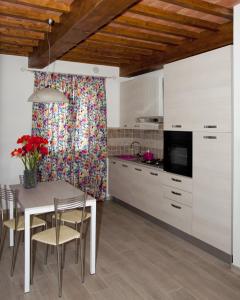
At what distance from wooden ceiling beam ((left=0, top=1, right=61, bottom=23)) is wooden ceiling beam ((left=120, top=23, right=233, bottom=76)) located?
183 cm

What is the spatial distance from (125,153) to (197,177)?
2.57 m

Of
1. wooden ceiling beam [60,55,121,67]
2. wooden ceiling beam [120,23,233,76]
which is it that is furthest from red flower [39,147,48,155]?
wooden ceiling beam [120,23,233,76]

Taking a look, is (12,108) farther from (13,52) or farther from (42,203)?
(42,203)

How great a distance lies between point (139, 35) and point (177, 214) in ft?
7.94

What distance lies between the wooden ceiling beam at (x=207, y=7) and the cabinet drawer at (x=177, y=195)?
208 cm

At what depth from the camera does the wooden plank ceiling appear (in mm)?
2711

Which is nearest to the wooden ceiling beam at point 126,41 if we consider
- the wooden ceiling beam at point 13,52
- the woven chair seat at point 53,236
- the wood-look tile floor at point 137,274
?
A: the wooden ceiling beam at point 13,52

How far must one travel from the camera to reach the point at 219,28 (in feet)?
11.1

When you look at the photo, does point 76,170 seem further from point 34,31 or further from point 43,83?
point 34,31

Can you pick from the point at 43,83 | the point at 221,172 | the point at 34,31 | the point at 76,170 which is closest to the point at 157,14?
the point at 34,31

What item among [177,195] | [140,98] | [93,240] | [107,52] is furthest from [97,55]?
[93,240]

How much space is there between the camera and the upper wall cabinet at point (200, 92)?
3020mm

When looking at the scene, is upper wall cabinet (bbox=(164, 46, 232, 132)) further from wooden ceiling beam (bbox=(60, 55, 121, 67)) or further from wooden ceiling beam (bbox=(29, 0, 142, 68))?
wooden ceiling beam (bbox=(60, 55, 121, 67))

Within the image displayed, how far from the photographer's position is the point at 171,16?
9.95 ft
